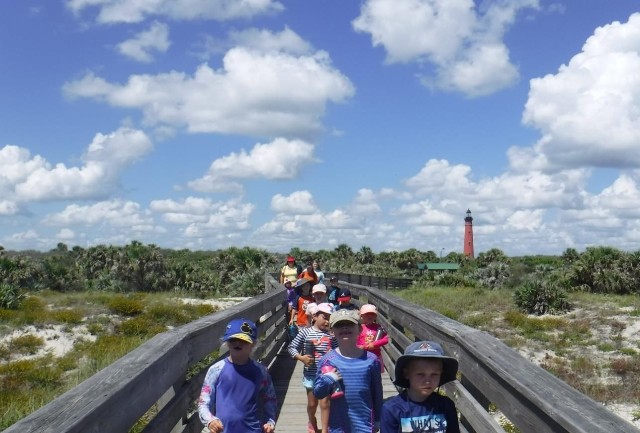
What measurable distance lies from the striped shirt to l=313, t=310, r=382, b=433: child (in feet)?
4.61

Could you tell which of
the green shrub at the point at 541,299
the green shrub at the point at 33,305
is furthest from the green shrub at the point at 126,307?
the green shrub at the point at 541,299

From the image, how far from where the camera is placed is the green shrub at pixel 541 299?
2148 centimetres

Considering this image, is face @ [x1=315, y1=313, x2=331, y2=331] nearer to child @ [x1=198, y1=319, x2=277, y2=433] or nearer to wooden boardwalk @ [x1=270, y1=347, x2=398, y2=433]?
wooden boardwalk @ [x1=270, y1=347, x2=398, y2=433]

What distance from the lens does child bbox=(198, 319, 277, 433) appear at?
4113 millimetres

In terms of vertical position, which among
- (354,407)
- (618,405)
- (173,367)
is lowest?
(618,405)

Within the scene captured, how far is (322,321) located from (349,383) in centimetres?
161

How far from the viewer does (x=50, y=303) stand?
2502cm

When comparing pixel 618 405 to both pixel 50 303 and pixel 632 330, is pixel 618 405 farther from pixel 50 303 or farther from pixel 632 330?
pixel 50 303

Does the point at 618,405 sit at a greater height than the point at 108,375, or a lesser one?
lesser

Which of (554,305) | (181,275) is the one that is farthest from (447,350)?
(181,275)

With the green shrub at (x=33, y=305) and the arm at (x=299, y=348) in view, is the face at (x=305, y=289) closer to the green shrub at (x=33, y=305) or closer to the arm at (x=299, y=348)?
the arm at (x=299, y=348)

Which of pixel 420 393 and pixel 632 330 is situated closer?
pixel 420 393

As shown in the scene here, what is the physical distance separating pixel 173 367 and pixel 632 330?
16588mm

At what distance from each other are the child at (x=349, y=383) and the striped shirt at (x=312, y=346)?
140cm
